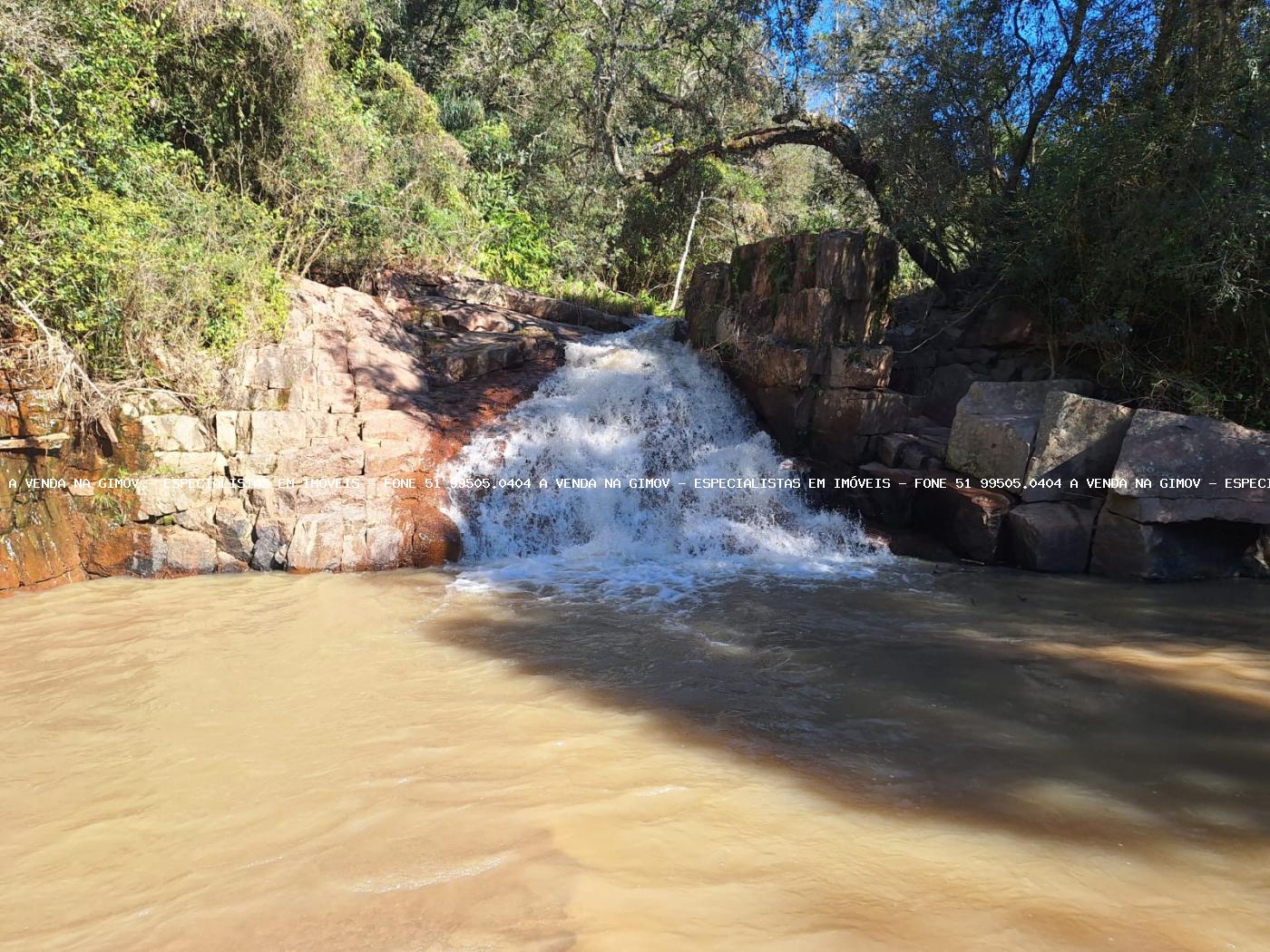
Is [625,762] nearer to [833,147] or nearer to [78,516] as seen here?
[78,516]

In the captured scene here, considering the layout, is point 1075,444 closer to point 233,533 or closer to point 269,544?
point 269,544

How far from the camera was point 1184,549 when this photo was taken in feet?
24.1

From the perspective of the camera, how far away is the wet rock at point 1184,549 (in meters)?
7.29

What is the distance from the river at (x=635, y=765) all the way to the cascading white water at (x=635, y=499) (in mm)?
900

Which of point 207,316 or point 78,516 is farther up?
point 207,316

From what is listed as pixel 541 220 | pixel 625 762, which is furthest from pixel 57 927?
pixel 541 220

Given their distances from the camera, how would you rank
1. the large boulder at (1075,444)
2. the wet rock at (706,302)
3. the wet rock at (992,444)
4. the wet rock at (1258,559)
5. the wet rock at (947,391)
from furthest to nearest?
the wet rock at (706,302), the wet rock at (947,391), the wet rock at (992,444), the large boulder at (1075,444), the wet rock at (1258,559)

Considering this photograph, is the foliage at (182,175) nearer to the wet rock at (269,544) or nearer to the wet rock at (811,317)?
the wet rock at (269,544)

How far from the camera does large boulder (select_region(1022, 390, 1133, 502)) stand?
25.7ft

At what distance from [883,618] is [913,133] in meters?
7.80

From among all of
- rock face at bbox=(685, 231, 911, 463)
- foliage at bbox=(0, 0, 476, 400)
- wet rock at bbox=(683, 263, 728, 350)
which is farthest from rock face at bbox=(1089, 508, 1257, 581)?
foliage at bbox=(0, 0, 476, 400)

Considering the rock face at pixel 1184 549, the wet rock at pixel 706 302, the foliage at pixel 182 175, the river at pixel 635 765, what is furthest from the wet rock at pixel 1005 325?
the foliage at pixel 182 175

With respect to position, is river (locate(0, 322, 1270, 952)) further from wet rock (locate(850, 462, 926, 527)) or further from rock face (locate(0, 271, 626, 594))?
wet rock (locate(850, 462, 926, 527))

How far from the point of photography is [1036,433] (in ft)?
26.6
